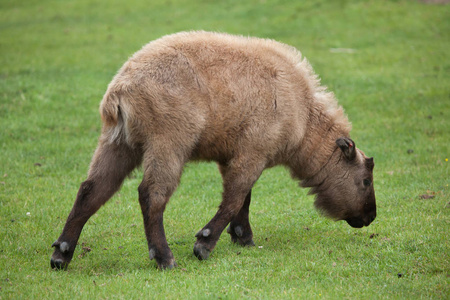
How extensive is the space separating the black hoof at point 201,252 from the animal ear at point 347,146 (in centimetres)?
186

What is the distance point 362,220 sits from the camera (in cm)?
660

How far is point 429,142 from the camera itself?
9992 millimetres

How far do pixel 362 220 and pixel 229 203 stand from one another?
1.65m

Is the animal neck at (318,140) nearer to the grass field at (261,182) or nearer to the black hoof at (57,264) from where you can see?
the grass field at (261,182)

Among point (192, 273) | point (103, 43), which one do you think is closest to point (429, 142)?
point (192, 273)

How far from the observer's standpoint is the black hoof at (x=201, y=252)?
5898 mm

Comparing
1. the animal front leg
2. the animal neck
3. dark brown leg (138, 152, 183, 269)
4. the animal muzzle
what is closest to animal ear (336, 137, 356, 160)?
the animal neck

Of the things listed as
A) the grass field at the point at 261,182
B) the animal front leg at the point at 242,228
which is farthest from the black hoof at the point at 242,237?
the grass field at the point at 261,182

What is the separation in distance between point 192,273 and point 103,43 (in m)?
12.5

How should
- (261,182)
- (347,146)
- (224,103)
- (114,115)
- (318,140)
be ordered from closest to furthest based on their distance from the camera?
(114,115), (224,103), (347,146), (318,140), (261,182)

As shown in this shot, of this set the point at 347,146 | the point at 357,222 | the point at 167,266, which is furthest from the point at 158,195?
the point at 357,222

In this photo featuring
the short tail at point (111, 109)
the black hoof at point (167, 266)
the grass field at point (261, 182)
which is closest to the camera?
the grass field at point (261, 182)

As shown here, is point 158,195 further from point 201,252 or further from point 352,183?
point 352,183

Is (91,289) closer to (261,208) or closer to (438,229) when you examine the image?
(261,208)
